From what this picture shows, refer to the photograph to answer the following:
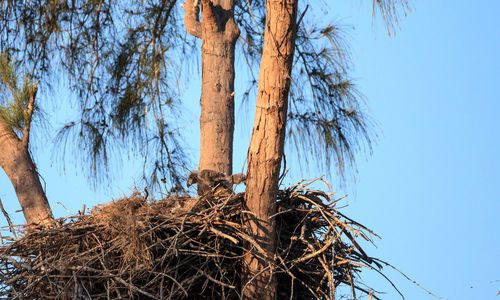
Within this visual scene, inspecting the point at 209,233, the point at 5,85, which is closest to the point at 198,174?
the point at 209,233

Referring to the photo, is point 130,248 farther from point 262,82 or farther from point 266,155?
point 262,82

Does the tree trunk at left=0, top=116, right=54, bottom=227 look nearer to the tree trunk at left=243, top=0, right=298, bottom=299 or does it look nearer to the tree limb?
the tree limb

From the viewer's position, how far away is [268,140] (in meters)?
2.63

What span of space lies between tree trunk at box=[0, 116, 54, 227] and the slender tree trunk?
103 centimetres

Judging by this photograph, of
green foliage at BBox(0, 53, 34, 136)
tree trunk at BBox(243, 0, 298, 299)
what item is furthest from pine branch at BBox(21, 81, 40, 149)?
tree trunk at BBox(243, 0, 298, 299)

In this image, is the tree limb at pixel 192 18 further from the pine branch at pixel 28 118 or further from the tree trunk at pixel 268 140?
the tree trunk at pixel 268 140

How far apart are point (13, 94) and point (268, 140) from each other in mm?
2253

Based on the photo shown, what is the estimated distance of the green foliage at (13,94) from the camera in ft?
13.4

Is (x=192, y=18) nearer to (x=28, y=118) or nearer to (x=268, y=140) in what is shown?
(x=28, y=118)

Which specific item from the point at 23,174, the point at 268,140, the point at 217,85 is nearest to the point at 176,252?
the point at 268,140

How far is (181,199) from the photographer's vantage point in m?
2.94

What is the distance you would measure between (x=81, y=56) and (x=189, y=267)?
2545mm

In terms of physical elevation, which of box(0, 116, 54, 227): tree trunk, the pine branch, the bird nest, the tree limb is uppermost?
the tree limb

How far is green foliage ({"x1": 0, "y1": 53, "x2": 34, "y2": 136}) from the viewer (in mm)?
4074
